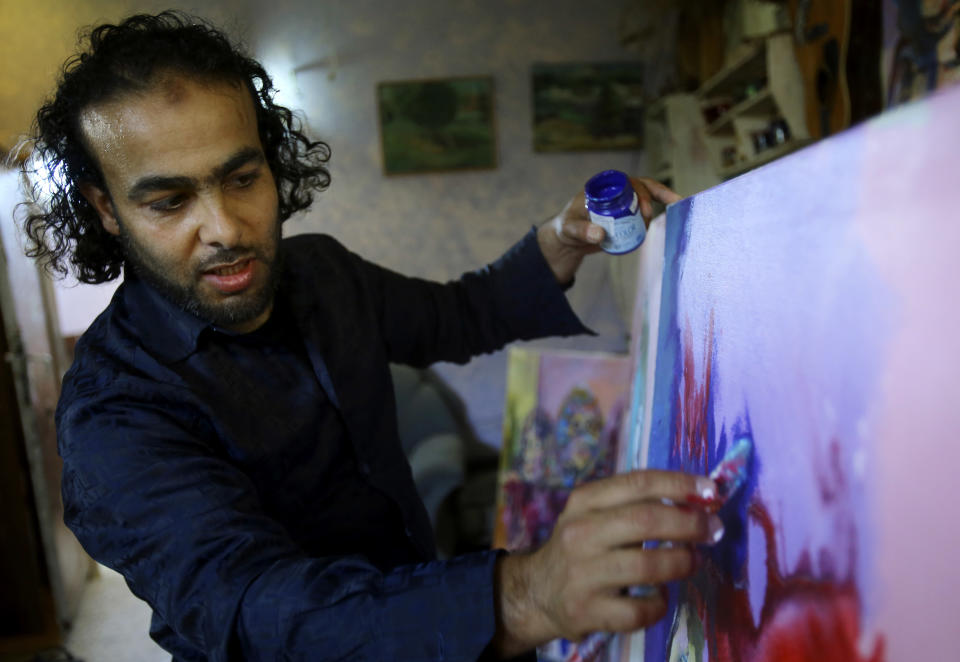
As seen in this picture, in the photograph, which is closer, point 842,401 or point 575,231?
point 842,401

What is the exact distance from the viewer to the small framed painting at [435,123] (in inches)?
124

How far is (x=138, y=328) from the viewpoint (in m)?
0.89

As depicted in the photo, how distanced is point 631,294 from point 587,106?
103 centimetres

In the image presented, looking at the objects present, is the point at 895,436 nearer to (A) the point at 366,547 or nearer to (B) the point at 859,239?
(B) the point at 859,239

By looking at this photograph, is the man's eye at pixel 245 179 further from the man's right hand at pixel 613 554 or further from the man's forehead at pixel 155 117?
the man's right hand at pixel 613 554

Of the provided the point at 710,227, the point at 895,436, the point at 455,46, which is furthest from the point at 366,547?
the point at 455,46

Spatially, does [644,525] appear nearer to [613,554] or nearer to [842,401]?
[613,554]

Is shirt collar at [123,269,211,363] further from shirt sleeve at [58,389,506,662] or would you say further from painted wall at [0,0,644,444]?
painted wall at [0,0,644,444]

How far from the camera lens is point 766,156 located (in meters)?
2.00

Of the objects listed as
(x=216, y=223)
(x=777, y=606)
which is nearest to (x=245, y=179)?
(x=216, y=223)

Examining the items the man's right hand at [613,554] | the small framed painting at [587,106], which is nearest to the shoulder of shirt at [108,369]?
the man's right hand at [613,554]

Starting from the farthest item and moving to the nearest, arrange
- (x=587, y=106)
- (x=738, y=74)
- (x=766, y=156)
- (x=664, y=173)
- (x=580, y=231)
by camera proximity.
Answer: (x=587, y=106)
(x=664, y=173)
(x=738, y=74)
(x=766, y=156)
(x=580, y=231)

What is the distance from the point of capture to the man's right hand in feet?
1.49

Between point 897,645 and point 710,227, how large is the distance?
42cm
